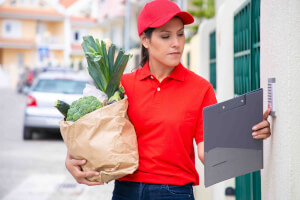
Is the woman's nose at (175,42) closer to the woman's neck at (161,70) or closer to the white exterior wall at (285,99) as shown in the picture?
the woman's neck at (161,70)

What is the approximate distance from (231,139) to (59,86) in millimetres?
11455

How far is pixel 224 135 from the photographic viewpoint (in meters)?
2.84

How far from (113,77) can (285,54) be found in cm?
89

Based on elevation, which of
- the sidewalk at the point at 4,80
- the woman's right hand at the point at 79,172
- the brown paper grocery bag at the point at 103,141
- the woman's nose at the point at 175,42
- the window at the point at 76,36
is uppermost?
the window at the point at 76,36

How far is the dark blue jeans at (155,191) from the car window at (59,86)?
11.0 metres

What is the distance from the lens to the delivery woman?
299 centimetres

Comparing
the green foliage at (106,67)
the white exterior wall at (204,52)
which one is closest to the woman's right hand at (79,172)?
the green foliage at (106,67)

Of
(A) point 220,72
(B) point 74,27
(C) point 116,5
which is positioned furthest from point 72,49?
(A) point 220,72

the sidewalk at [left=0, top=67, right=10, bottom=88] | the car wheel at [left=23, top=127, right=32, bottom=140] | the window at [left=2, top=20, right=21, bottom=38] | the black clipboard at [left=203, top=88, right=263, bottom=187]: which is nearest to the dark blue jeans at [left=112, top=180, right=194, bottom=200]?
the black clipboard at [left=203, top=88, right=263, bottom=187]

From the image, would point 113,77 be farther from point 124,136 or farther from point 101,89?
point 124,136

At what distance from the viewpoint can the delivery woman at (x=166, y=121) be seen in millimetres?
2986

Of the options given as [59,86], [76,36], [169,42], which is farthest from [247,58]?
[76,36]

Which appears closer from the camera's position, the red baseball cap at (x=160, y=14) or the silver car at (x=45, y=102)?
the red baseball cap at (x=160, y=14)

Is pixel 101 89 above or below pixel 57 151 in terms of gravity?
above
